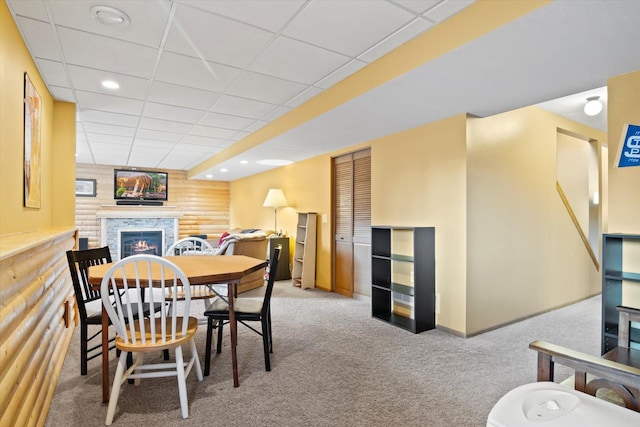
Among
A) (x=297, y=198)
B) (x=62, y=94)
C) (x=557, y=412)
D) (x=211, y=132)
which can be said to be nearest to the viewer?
(x=557, y=412)

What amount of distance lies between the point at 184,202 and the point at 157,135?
4.23 metres

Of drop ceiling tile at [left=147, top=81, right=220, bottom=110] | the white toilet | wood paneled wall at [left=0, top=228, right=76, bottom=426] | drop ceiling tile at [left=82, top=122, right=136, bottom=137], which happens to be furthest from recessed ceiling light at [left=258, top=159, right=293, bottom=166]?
the white toilet

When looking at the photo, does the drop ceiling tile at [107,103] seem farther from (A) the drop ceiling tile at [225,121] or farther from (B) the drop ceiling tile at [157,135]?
(B) the drop ceiling tile at [157,135]

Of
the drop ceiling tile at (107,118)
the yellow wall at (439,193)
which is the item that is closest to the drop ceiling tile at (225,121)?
the drop ceiling tile at (107,118)

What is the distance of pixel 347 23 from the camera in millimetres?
2164

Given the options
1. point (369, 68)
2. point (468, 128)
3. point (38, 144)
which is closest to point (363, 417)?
point (369, 68)

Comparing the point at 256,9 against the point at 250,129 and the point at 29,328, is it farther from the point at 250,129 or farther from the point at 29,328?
the point at 250,129

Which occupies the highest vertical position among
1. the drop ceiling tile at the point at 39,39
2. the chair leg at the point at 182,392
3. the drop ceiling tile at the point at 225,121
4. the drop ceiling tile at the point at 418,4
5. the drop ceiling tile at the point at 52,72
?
the drop ceiling tile at the point at 39,39

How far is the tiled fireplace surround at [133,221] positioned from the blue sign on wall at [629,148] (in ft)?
28.3

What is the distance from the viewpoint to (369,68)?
109 inches

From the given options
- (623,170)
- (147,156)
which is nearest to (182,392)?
(623,170)

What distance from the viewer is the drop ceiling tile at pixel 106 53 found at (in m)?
2.37

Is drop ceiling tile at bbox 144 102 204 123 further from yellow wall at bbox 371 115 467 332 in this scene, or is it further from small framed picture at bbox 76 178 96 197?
small framed picture at bbox 76 178 96 197

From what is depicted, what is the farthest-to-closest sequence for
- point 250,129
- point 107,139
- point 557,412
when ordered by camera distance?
point 107,139
point 250,129
point 557,412
